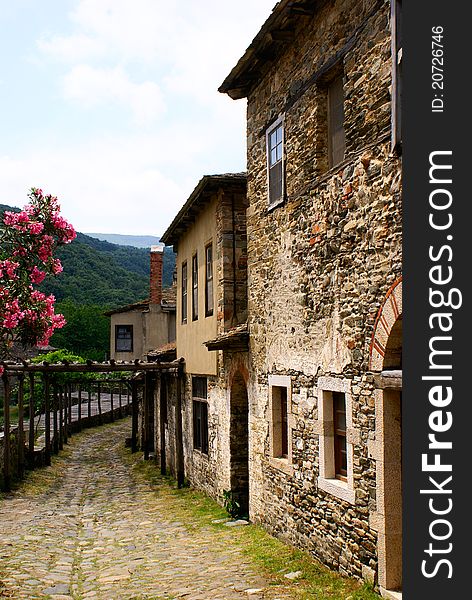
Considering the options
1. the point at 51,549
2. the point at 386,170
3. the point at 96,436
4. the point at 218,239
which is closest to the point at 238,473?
the point at 51,549

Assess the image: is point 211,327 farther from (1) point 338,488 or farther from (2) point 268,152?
(1) point 338,488

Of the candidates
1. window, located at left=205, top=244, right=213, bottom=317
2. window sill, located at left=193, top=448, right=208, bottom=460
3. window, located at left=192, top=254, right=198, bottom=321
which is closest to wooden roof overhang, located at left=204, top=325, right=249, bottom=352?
window, located at left=205, top=244, right=213, bottom=317

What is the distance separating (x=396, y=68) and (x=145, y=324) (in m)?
30.1

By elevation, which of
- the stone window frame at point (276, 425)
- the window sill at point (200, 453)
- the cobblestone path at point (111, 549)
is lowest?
the cobblestone path at point (111, 549)

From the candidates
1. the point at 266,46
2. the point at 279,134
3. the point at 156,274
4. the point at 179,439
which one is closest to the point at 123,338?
the point at 156,274

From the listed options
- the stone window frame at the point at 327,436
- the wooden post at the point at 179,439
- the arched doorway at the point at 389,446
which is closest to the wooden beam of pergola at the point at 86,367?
the wooden post at the point at 179,439

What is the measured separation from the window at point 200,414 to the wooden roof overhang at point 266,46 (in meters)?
6.48

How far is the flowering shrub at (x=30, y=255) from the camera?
8164mm

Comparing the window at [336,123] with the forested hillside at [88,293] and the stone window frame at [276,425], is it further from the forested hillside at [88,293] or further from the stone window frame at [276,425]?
the forested hillside at [88,293]

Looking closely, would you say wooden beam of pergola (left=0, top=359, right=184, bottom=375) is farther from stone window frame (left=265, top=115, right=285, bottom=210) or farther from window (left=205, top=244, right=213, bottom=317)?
stone window frame (left=265, top=115, right=285, bottom=210)

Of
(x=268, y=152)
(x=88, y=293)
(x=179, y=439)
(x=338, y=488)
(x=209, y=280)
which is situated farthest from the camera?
(x=88, y=293)

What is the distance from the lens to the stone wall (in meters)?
6.70

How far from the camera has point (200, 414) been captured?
15.3m

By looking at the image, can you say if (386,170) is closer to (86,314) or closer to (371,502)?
(371,502)
